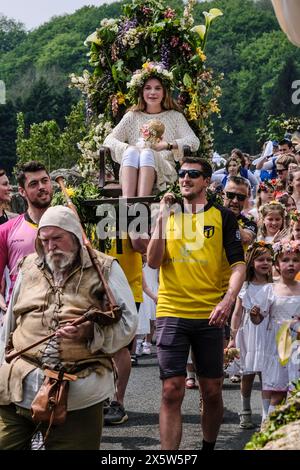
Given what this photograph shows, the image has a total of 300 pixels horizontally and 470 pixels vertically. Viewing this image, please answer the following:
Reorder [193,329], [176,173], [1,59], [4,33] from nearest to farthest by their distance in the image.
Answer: [193,329] → [176,173] → [1,59] → [4,33]

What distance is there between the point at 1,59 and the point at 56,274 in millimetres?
139658

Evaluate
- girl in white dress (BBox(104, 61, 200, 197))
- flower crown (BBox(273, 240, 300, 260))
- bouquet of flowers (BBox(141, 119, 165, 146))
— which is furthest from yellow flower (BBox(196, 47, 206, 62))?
flower crown (BBox(273, 240, 300, 260))

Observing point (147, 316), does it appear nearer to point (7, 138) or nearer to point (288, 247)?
point (288, 247)

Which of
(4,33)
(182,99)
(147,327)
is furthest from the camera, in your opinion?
(4,33)

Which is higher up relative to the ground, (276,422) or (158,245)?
(158,245)

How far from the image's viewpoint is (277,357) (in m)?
9.16

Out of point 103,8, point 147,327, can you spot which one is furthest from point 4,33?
point 147,327

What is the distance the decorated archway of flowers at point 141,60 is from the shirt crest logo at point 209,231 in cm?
371

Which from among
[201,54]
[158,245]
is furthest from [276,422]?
[201,54]

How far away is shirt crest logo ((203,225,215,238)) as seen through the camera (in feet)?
26.7

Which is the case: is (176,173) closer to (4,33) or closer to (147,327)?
(147,327)

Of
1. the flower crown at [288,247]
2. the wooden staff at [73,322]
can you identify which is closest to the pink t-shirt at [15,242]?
the wooden staff at [73,322]

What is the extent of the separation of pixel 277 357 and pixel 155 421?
3.97 feet
